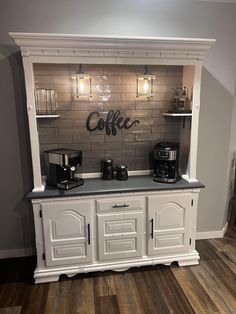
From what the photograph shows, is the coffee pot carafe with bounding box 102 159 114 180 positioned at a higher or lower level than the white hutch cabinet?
higher

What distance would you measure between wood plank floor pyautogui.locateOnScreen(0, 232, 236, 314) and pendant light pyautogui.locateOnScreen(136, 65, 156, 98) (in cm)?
171

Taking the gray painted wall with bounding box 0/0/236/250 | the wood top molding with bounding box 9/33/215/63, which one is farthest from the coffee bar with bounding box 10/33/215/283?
the gray painted wall with bounding box 0/0/236/250

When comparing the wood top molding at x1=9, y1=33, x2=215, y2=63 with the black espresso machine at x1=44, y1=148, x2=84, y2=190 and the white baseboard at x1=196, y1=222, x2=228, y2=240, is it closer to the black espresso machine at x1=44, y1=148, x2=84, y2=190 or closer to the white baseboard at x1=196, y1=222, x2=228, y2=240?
the black espresso machine at x1=44, y1=148, x2=84, y2=190

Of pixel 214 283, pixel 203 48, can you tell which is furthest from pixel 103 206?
pixel 203 48

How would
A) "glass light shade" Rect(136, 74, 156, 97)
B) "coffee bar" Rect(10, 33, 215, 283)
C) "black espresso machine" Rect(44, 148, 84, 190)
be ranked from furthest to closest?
"glass light shade" Rect(136, 74, 156, 97)
"black espresso machine" Rect(44, 148, 84, 190)
"coffee bar" Rect(10, 33, 215, 283)

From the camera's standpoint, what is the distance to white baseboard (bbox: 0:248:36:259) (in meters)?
2.65

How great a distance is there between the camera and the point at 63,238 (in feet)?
7.44

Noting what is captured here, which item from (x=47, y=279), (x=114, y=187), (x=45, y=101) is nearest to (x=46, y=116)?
(x=45, y=101)

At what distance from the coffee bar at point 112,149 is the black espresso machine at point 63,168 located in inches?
0.4

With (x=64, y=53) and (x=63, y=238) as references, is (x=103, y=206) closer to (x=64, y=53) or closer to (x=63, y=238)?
(x=63, y=238)

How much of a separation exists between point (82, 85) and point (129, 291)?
1.90 metres

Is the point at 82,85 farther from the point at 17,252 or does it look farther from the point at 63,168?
the point at 17,252

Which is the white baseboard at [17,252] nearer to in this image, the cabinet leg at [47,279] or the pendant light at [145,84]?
the cabinet leg at [47,279]

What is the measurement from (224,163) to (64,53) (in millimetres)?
1999
